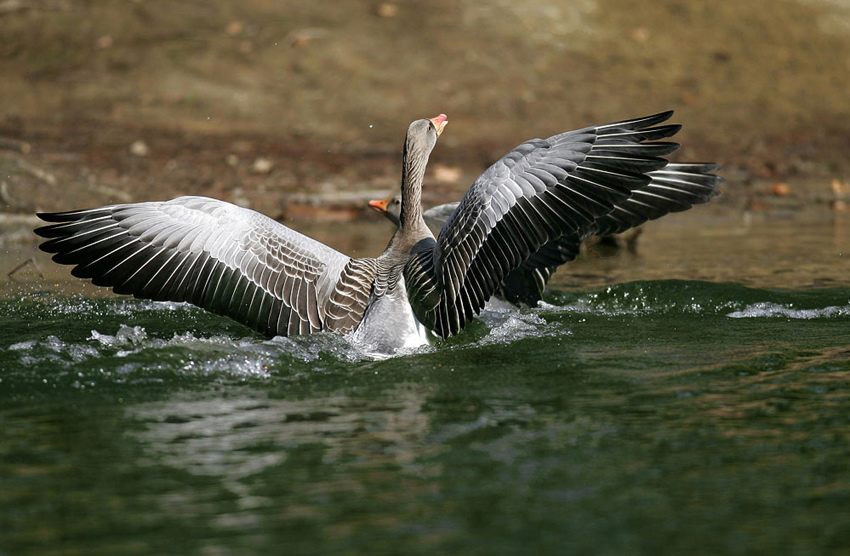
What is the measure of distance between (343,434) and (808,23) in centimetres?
1755

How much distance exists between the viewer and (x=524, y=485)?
382 cm

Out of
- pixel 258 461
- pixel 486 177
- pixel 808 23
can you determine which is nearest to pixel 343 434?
pixel 258 461

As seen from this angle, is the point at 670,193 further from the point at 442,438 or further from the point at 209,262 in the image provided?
the point at 442,438

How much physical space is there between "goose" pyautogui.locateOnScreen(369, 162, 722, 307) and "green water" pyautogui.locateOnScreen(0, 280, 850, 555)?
719mm

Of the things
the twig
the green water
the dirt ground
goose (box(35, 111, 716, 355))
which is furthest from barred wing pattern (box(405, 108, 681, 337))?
the twig

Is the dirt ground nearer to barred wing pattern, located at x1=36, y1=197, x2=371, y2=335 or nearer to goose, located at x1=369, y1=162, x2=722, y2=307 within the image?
goose, located at x1=369, y1=162, x2=722, y2=307

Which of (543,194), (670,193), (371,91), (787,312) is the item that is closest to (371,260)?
(543,194)

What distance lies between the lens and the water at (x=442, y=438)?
3.44 meters

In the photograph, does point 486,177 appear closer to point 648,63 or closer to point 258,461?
point 258,461

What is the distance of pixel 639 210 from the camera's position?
24.3 ft

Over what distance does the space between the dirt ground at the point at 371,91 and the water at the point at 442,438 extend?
22.0 ft

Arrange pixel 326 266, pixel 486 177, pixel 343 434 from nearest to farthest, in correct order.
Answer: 1. pixel 343 434
2. pixel 486 177
3. pixel 326 266

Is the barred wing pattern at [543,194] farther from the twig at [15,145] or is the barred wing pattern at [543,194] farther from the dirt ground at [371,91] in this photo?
the twig at [15,145]

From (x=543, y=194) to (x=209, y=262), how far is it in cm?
214
